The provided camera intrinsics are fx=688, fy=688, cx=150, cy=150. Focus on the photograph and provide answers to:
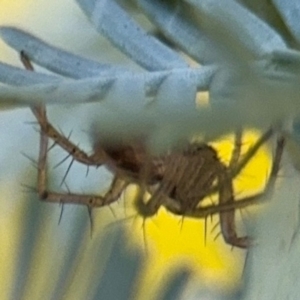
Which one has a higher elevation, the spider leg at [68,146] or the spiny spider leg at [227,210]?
the spider leg at [68,146]

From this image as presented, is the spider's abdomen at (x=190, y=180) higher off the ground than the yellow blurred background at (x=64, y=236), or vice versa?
the spider's abdomen at (x=190, y=180)

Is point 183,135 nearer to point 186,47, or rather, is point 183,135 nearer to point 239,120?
point 239,120

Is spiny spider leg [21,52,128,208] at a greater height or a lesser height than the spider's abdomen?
lesser

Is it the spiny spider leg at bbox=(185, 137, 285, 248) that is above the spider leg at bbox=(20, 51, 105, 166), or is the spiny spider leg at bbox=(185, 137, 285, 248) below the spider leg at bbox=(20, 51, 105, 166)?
below

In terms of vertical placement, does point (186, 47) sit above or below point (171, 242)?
above

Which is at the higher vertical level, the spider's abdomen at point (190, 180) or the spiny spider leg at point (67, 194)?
the spider's abdomen at point (190, 180)

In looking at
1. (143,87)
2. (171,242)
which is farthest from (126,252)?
(143,87)

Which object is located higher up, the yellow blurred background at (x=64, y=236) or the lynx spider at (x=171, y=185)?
the lynx spider at (x=171, y=185)

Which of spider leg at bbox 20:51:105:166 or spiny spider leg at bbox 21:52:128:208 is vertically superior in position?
spider leg at bbox 20:51:105:166
